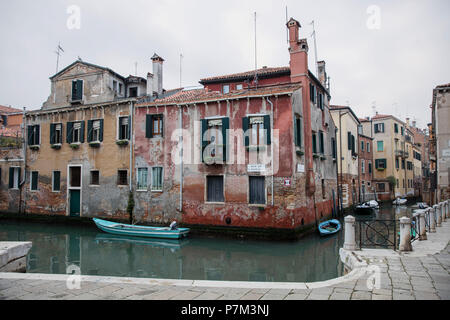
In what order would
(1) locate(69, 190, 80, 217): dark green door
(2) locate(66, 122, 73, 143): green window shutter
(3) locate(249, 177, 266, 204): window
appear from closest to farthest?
(3) locate(249, 177, 266, 204): window < (1) locate(69, 190, 80, 217): dark green door < (2) locate(66, 122, 73, 143): green window shutter

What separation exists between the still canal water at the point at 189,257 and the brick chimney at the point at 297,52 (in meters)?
7.55

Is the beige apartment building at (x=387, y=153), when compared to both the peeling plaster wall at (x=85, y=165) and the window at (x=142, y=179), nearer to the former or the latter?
the window at (x=142, y=179)

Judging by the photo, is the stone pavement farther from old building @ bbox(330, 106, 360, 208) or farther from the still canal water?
old building @ bbox(330, 106, 360, 208)

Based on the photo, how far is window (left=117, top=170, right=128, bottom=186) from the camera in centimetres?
1684

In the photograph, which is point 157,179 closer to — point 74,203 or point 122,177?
point 122,177

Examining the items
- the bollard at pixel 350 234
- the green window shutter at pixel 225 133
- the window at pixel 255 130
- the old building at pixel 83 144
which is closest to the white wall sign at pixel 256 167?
the window at pixel 255 130

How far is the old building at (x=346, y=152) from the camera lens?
23.8 m

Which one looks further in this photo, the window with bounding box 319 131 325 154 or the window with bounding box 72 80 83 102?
the window with bounding box 72 80 83 102

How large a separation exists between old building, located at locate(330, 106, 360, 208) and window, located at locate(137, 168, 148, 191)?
46.5 feet

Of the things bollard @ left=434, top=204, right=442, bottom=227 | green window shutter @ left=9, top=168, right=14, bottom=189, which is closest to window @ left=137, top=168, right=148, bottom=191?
green window shutter @ left=9, top=168, right=14, bottom=189
